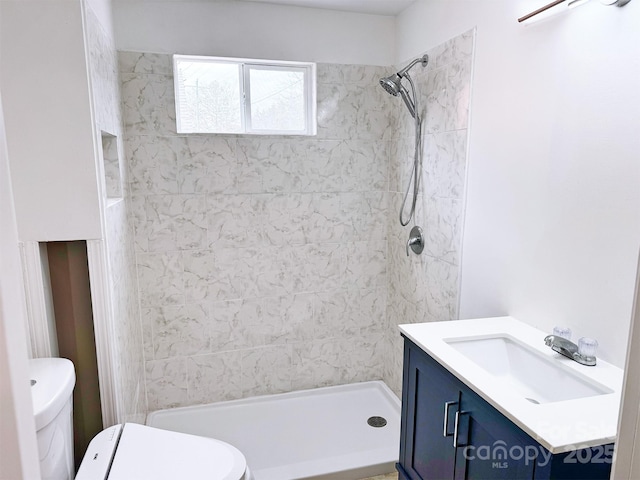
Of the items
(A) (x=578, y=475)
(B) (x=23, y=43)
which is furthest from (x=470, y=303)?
(B) (x=23, y=43)

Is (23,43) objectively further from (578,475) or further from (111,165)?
(578,475)

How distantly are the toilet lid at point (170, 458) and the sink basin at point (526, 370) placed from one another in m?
0.91

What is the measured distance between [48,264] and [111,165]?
0.64 metres

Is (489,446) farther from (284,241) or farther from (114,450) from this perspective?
(284,241)

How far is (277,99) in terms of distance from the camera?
274 centimetres

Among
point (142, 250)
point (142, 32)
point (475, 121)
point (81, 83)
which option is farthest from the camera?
point (142, 250)

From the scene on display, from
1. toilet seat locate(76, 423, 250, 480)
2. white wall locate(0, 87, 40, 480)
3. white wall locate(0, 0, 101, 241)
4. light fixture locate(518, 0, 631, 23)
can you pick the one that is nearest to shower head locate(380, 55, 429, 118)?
light fixture locate(518, 0, 631, 23)

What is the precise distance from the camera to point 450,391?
1418 millimetres

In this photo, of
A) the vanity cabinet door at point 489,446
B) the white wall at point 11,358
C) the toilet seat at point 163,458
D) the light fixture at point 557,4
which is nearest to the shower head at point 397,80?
the light fixture at point 557,4

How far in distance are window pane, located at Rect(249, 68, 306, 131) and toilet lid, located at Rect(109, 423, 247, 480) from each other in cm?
182

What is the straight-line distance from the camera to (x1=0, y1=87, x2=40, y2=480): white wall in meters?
0.49

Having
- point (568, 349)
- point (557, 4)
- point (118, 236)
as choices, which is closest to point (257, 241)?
point (118, 236)

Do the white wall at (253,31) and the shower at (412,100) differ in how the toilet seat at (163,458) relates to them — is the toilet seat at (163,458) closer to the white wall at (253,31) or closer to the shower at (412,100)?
the shower at (412,100)

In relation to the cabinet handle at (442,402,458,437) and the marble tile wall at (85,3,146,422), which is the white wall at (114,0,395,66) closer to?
the marble tile wall at (85,3,146,422)
